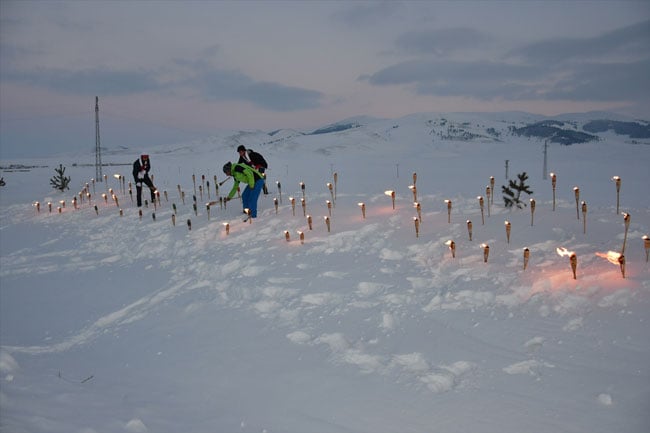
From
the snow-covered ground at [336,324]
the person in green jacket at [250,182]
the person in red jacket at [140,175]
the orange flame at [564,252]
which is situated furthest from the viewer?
the person in red jacket at [140,175]

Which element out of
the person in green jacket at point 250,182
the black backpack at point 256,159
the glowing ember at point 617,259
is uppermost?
the black backpack at point 256,159

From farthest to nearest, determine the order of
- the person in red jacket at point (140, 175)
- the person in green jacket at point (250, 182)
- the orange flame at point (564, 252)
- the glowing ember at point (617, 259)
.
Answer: the person in red jacket at point (140, 175), the person in green jacket at point (250, 182), the orange flame at point (564, 252), the glowing ember at point (617, 259)

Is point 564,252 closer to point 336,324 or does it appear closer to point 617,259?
point 617,259

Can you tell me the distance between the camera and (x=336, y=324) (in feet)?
19.7

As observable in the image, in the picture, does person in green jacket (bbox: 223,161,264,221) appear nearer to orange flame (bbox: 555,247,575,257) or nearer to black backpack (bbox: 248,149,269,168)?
black backpack (bbox: 248,149,269,168)

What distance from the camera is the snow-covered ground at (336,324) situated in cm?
412

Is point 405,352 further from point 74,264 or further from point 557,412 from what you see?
point 74,264

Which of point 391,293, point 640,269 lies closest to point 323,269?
point 391,293

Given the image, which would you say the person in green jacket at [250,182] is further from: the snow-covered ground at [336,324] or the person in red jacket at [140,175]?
the person in red jacket at [140,175]

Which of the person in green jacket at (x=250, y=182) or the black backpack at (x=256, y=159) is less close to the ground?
the black backpack at (x=256, y=159)

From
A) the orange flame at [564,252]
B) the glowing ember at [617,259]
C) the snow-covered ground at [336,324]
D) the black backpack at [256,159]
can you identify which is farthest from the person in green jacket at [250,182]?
the glowing ember at [617,259]

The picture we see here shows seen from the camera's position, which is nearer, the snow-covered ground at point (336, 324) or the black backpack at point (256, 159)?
the snow-covered ground at point (336, 324)

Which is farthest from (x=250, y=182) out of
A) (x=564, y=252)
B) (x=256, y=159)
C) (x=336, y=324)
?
(x=564, y=252)

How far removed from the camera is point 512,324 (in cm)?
547
